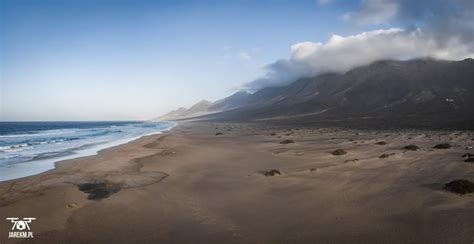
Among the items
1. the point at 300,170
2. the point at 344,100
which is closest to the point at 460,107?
the point at 344,100

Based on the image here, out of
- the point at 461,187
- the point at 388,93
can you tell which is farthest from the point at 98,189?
the point at 388,93

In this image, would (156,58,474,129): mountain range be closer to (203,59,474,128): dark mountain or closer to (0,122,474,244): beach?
(203,59,474,128): dark mountain

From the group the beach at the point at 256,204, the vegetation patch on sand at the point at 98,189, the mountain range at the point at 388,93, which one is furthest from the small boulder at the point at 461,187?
the mountain range at the point at 388,93

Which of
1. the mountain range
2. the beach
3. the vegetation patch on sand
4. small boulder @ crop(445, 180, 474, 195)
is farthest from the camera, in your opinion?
the mountain range

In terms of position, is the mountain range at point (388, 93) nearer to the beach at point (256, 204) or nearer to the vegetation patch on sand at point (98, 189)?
the beach at point (256, 204)

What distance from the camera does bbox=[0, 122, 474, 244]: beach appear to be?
7414mm

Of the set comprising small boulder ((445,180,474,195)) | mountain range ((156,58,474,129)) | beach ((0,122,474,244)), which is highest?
mountain range ((156,58,474,129))

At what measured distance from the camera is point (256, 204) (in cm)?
978

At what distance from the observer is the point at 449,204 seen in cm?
859

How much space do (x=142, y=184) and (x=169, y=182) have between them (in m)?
1.11

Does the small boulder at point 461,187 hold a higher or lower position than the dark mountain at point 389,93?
lower

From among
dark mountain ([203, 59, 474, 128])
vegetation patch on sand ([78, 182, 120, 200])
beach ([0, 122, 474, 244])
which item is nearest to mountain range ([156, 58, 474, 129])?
dark mountain ([203, 59, 474, 128])

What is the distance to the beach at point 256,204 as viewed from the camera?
7.41 meters

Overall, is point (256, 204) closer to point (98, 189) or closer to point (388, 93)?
point (98, 189)
